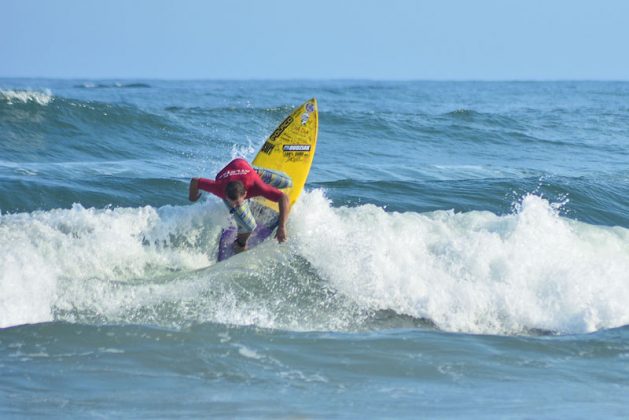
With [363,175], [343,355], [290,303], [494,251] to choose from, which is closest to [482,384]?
[343,355]

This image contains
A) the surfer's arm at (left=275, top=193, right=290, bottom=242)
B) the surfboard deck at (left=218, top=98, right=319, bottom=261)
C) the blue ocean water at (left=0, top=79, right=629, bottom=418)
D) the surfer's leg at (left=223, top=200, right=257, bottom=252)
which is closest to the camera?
the blue ocean water at (left=0, top=79, right=629, bottom=418)

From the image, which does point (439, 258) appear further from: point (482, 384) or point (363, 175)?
point (363, 175)

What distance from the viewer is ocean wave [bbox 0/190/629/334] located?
7.50 metres

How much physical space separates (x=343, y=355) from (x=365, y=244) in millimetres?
2319

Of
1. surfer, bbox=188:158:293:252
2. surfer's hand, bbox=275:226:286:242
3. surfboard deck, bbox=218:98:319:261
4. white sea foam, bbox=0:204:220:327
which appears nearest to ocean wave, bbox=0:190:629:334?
white sea foam, bbox=0:204:220:327

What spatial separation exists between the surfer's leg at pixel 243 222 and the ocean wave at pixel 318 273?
16 cm

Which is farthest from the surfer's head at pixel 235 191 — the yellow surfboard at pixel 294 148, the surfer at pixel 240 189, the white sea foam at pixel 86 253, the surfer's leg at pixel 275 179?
the yellow surfboard at pixel 294 148

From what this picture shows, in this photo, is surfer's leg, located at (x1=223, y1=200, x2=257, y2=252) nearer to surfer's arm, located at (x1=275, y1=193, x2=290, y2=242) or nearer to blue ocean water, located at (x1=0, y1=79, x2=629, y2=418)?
blue ocean water, located at (x1=0, y1=79, x2=629, y2=418)

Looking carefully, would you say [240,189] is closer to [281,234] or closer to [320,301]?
[281,234]

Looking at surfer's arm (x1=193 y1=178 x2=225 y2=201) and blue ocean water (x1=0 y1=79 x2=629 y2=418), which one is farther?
surfer's arm (x1=193 y1=178 x2=225 y2=201)

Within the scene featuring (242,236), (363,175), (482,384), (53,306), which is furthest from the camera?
(363,175)

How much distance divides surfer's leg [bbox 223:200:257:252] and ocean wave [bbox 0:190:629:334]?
16 cm

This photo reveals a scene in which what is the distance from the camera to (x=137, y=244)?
8961 millimetres

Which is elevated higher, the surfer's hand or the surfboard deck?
the surfboard deck
